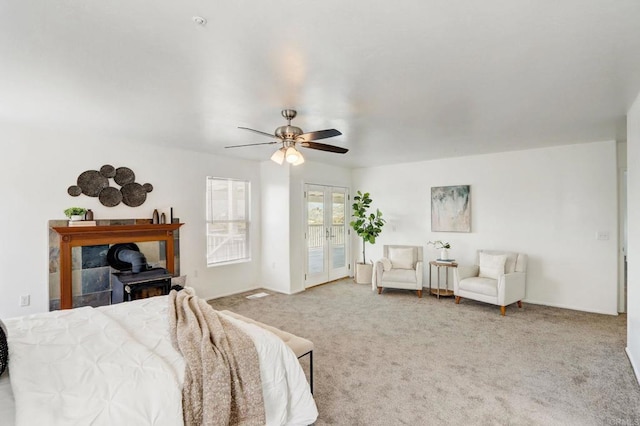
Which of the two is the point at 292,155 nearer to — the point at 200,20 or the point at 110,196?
the point at 200,20

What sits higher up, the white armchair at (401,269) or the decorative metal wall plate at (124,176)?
the decorative metal wall plate at (124,176)

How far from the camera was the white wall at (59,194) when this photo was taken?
150 inches

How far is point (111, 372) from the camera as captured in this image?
165 centimetres

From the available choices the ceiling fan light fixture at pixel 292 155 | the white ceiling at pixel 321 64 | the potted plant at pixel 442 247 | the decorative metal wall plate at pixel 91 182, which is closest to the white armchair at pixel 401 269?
the potted plant at pixel 442 247

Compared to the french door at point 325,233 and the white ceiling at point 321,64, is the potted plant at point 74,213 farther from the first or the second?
the french door at point 325,233

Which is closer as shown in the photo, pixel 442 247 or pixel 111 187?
pixel 111 187

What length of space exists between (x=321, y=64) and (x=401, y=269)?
175 inches

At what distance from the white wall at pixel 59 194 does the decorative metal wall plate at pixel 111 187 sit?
0.22 feet

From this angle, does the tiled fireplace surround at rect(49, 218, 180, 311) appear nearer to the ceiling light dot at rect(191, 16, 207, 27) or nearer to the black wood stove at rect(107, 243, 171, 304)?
the black wood stove at rect(107, 243, 171, 304)

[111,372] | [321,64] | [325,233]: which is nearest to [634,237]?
[321,64]

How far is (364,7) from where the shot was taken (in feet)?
5.40

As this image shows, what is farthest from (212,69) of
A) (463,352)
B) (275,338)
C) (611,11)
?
(463,352)

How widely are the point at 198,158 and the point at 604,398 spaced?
5.60m

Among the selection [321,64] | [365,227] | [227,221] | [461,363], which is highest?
[321,64]
